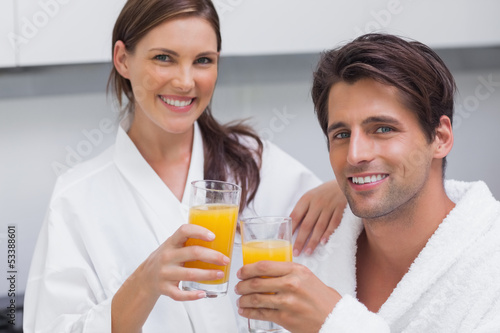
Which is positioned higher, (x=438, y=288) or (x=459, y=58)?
(x=459, y=58)

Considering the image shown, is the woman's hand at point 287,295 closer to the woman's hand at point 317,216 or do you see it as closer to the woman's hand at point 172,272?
the woman's hand at point 172,272

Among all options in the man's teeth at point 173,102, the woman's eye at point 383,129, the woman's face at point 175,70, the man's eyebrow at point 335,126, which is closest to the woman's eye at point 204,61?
the woman's face at point 175,70

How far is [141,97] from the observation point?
5.84 feet

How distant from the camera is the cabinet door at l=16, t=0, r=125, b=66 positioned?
81.5 inches

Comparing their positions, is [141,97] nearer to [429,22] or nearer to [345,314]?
[345,314]

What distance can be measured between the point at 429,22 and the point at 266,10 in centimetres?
59

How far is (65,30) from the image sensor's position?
6.93ft

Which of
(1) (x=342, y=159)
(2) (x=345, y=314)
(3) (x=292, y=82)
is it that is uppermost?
(3) (x=292, y=82)

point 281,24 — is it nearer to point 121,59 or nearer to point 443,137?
point 121,59

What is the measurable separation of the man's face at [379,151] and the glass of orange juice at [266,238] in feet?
0.73

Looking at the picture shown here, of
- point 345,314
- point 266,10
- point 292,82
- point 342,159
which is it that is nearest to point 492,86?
point 292,82

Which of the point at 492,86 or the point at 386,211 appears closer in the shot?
the point at 386,211

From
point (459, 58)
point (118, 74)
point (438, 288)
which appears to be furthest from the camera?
point (459, 58)

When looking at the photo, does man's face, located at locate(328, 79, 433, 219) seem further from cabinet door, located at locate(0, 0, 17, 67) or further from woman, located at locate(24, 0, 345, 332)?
cabinet door, located at locate(0, 0, 17, 67)
